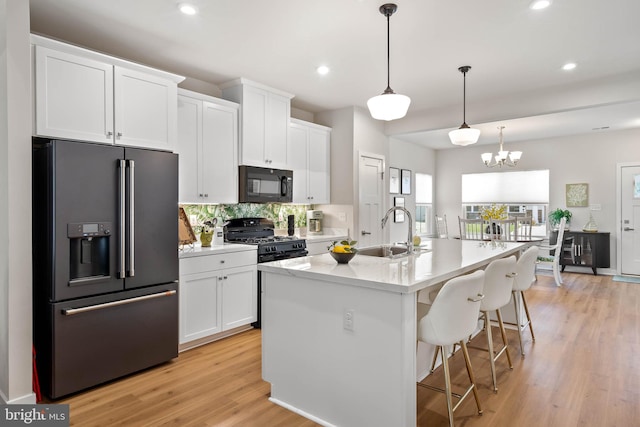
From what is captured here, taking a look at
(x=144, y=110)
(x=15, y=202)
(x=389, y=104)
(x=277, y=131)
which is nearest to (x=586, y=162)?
(x=277, y=131)

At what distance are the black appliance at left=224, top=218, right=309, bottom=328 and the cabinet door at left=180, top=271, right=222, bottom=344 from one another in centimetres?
55

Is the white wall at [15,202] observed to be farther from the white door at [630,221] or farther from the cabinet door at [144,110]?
the white door at [630,221]

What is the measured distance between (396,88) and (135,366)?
3.79 metres

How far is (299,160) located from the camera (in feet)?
16.2

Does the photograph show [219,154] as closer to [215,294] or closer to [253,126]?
[253,126]

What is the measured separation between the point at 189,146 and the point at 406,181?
5.08 metres

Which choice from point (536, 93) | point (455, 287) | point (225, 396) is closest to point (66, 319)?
point (225, 396)

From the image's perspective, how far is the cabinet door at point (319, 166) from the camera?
5117mm

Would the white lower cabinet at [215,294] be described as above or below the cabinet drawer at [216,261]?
below

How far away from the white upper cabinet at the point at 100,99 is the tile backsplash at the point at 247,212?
3.33 feet

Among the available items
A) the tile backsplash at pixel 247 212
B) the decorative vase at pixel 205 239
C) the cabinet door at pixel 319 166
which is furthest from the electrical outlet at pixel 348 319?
the cabinet door at pixel 319 166

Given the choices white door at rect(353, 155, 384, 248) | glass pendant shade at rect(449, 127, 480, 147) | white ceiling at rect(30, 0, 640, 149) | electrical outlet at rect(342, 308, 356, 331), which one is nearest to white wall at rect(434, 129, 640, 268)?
white door at rect(353, 155, 384, 248)

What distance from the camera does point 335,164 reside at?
5.38 metres

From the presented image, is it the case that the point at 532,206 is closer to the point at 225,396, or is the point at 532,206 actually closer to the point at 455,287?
the point at 455,287
